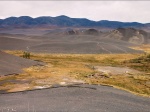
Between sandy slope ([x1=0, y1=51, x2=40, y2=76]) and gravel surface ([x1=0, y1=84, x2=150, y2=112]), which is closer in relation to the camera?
gravel surface ([x1=0, y1=84, x2=150, y2=112])

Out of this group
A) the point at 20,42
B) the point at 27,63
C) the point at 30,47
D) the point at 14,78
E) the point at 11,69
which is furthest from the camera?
the point at 20,42

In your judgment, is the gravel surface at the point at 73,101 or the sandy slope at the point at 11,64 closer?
the gravel surface at the point at 73,101

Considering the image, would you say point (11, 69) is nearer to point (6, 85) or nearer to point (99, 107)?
point (6, 85)

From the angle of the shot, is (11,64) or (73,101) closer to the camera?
(73,101)

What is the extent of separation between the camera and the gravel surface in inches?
1134

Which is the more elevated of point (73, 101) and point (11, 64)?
point (73, 101)

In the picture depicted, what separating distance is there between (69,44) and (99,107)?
102 metres

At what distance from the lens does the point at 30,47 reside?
5094 inches

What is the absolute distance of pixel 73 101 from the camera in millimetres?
31531

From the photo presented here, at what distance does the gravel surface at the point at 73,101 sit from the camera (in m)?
28.8

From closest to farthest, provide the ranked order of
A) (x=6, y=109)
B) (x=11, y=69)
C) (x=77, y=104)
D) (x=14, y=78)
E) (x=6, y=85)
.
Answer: (x=6, y=109) → (x=77, y=104) → (x=6, y=85) → (x=14, y=78) → (x=11, y=69)

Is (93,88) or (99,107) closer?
(99,107)

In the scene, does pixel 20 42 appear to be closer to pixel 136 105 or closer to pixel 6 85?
pixel 6 85

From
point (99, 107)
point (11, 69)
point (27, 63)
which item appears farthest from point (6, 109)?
point (27, 63)
